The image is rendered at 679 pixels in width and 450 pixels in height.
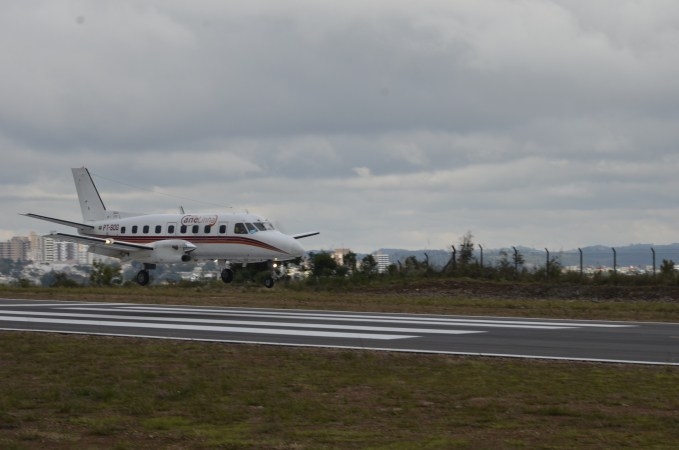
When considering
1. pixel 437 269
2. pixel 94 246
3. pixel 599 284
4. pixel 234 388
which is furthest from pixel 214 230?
pixel 234 388

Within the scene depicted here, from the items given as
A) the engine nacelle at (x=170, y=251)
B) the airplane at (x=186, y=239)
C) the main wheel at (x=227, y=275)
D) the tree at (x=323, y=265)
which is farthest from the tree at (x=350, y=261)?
the engine nacelle at (x=170, y=251)

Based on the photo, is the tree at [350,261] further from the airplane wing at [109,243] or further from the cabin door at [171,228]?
the airplane wing at [109,243]

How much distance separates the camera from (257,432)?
10.4 meters

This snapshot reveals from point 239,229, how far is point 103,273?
453 inches

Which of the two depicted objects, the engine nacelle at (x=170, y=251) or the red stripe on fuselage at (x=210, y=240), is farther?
the engine nacelle at (x=170, y=251)

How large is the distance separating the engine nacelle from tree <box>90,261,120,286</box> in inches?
239

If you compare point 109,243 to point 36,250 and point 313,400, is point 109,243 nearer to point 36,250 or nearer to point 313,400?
point 313,400

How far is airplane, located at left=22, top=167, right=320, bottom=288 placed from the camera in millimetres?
44000

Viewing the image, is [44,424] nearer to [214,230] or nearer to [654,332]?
[654,332]

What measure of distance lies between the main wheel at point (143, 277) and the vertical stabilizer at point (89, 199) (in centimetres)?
431

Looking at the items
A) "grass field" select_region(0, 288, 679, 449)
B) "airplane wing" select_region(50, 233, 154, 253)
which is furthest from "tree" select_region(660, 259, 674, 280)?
"grass field" select_region(0, 288, 679, 449)

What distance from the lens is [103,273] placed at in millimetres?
52781

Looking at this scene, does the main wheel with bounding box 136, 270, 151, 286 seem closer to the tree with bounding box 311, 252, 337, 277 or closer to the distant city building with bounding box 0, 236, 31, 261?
the tree with bounding box 311, 252, 337, 277

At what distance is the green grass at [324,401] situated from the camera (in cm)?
1012
